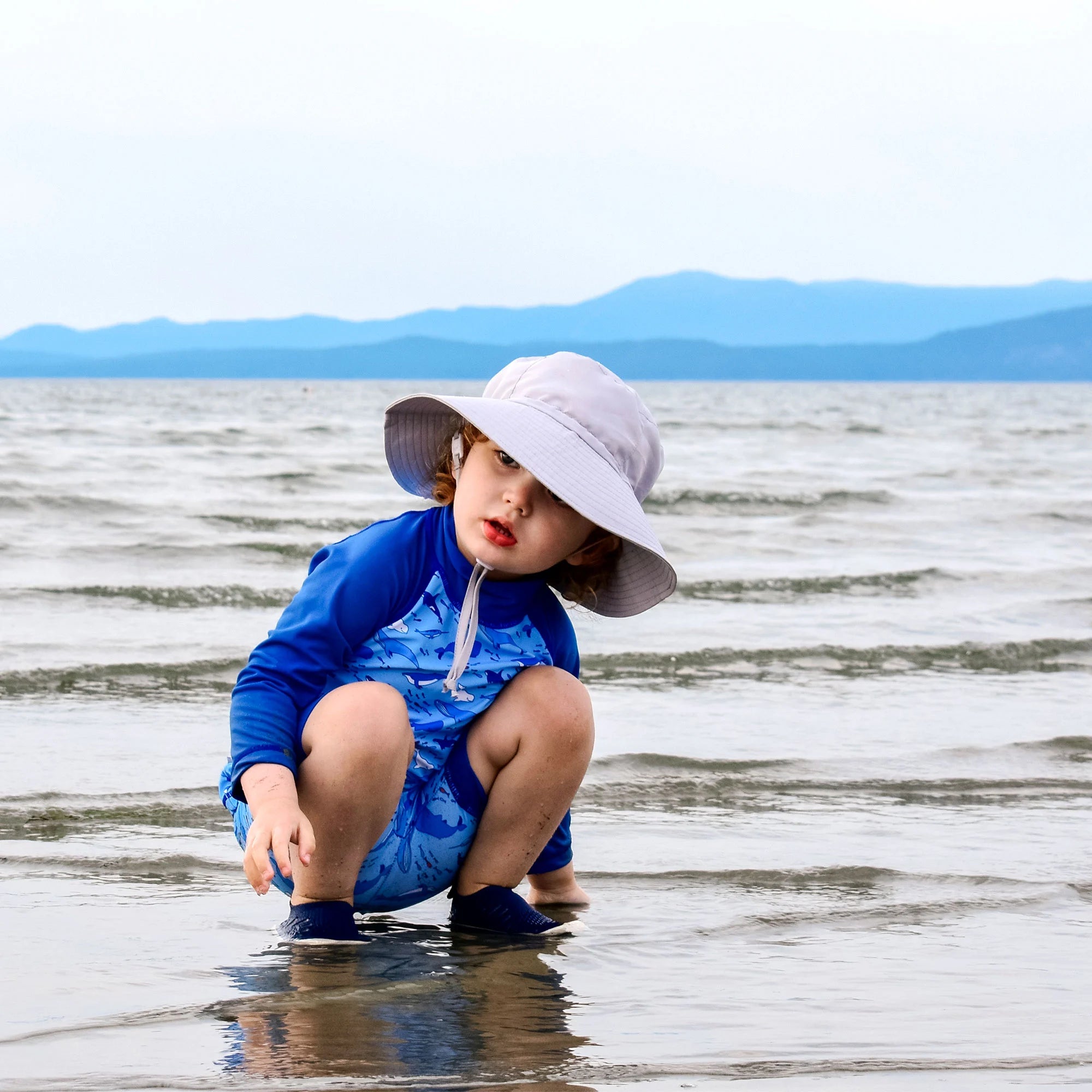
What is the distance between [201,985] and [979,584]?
565cm

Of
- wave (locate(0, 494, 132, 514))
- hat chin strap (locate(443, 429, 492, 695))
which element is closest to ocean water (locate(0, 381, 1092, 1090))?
hat chin strap (locate(443, 429, 492, 695))

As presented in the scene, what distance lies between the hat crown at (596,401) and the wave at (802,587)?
4.41 metres

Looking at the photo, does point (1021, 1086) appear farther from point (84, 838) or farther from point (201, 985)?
point (84, 838)

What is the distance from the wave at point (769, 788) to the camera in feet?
11.6

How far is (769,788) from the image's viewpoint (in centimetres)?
369

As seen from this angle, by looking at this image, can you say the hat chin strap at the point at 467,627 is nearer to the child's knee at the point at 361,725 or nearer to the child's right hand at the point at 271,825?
the child's knee at the point at 361,725

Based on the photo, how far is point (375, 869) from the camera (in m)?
2.39

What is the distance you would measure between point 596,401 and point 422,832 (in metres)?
0.74

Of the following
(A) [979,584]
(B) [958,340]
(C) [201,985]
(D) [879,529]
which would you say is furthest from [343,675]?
(B) [958,340]

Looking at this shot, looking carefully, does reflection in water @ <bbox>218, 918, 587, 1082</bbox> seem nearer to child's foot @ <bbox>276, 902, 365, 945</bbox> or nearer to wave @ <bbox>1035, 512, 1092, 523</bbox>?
child's foot @ <bbox>276, 902, 365, 945</bbox>

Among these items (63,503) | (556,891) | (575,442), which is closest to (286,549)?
(63,503)

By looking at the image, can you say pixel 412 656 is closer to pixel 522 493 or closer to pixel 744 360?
pixel 522 493

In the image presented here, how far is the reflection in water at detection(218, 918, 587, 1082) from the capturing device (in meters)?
1.81

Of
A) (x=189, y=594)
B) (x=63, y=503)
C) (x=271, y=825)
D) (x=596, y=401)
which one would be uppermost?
(x=596, y=401)
